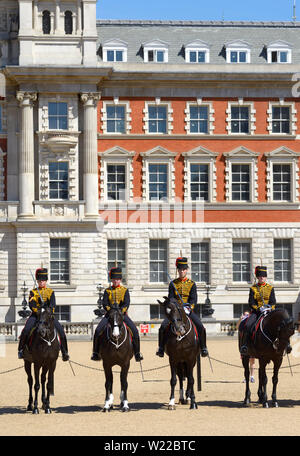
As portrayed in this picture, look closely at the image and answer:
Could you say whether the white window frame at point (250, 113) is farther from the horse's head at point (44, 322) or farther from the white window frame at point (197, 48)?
the horse's head at point (44, 322)

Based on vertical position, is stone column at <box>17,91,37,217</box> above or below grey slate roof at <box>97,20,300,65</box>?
below

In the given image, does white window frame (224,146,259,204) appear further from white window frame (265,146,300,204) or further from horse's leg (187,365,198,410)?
horse's leg (187,365,198,410)

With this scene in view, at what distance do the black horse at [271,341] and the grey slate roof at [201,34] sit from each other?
3372cm

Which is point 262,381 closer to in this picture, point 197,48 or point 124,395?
point 124,395

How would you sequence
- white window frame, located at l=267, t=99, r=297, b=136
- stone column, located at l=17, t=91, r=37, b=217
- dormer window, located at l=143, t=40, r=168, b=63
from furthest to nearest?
dormer window, located at l=143, t=40, r=168, b=63
white window frame, located at l=267, t=99, r=297, b=136
stone column, located at l=17, t=91, r=37, b=217

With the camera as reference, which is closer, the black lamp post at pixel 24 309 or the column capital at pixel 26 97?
the black lamp post at pixel 24 309

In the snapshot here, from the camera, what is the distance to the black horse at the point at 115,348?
21.0 m

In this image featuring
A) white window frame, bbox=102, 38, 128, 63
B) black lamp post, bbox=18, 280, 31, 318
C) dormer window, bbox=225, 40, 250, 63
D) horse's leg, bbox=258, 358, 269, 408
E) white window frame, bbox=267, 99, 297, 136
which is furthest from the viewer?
dormer window, bbox=225, 40, 250, 63

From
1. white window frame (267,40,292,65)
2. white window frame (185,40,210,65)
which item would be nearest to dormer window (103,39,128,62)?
white window frame (185,40,210,65)

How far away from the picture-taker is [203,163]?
5338 centimetres

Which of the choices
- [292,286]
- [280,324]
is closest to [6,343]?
[292,286]

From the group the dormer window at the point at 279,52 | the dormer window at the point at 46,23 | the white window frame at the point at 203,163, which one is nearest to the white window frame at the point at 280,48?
the dormer window at the point at 279,52

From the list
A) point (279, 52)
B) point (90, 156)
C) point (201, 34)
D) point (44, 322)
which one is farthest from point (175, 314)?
point (201, 34)

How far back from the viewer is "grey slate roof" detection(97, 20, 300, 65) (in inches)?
2142
